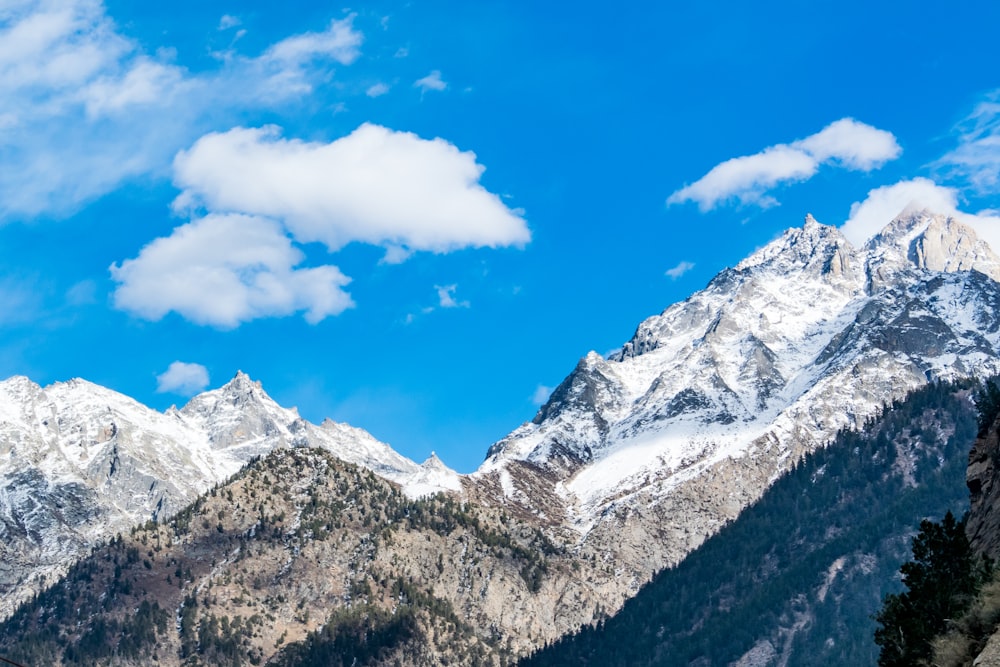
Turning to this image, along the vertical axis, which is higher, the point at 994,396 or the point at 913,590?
the point at 994,396

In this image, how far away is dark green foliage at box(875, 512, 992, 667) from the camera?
84.8 metres

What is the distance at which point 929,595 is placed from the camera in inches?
3597

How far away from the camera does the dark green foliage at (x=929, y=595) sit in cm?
8475

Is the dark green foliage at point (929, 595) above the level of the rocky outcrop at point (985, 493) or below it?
below

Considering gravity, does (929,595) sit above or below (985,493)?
below

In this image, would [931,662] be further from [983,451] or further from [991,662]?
[983,451]

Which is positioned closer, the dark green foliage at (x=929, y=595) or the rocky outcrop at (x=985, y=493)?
the dark green foliage at (x=929, y=595)

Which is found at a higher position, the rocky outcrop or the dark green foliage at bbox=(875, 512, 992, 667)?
the rocky outcrop

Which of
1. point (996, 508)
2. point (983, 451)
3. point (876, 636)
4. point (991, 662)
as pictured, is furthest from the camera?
point (983, 451)

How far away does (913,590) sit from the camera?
308ft

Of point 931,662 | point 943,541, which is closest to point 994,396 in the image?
point 943,541

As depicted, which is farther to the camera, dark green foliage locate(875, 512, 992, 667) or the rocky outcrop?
the rocky outcrop

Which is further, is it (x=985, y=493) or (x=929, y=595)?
(x=985, y=493)

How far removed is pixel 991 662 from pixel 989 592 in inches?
430
